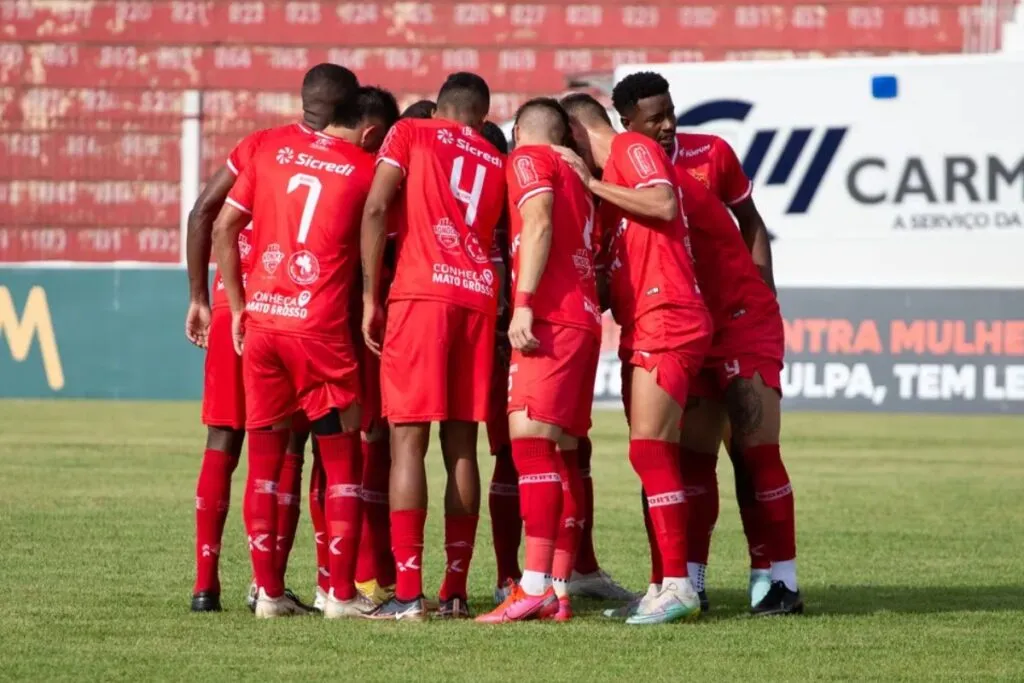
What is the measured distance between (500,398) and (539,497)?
0.74 meters

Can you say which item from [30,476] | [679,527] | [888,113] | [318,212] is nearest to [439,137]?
[318,212]

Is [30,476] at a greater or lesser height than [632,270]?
lesser

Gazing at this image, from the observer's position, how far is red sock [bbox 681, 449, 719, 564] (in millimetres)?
7672

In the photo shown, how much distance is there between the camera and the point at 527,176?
694cm

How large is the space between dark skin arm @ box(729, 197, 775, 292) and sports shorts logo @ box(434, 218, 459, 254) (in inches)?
49.8

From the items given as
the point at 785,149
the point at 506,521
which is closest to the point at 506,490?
the point at 506,521

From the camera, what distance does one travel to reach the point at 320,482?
7816 mm

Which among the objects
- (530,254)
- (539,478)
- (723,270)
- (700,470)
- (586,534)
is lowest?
(586,534)

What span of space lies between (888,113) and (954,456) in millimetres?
6706

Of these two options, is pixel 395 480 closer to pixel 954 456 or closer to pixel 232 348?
pixel 232 348

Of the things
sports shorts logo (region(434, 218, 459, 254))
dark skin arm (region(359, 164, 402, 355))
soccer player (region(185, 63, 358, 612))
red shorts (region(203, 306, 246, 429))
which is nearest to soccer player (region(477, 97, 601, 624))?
sports shorts logo (region(434, 218, 459, 254))

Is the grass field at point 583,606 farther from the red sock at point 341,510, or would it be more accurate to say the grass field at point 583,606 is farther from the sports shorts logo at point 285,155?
the sports shorts logo at point 285,155

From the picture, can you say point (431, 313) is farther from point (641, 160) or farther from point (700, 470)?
point (700, 470)

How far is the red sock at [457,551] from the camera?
7152 millimetres
